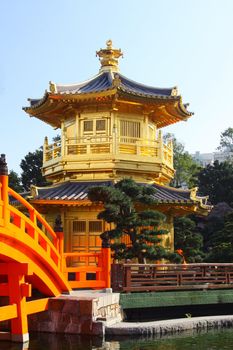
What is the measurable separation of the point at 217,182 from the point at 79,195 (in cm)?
2495

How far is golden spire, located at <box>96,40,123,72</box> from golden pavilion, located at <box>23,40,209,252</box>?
1275mm

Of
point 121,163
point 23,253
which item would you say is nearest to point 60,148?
point 121,163

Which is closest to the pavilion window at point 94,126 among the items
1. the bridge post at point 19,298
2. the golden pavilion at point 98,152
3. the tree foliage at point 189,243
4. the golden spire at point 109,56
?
the golden pavilion at point 98,152

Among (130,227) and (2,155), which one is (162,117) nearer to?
(130,227)

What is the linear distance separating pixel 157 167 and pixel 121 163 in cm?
149

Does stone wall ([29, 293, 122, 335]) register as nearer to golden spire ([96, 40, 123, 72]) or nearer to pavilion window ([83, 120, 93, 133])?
pavilion window ([83, 120, 93, 133])

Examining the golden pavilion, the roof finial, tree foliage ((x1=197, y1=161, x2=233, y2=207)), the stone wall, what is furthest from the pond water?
tree foliage ((x1=197, y1=161, x2=233, y2=207))

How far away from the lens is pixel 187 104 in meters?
21.7

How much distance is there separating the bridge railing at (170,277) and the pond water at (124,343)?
2432 millimetres

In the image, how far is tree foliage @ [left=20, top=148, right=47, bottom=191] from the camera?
42.4m

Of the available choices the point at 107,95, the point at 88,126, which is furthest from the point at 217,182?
the point at 107,95

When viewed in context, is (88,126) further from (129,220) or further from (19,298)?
(19,298)

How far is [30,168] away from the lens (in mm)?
43062

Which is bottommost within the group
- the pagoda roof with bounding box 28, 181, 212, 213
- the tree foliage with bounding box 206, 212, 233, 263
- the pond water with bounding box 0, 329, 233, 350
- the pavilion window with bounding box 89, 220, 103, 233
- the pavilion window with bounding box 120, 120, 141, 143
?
the pond water with bounding box 0, 329, 233, 350
